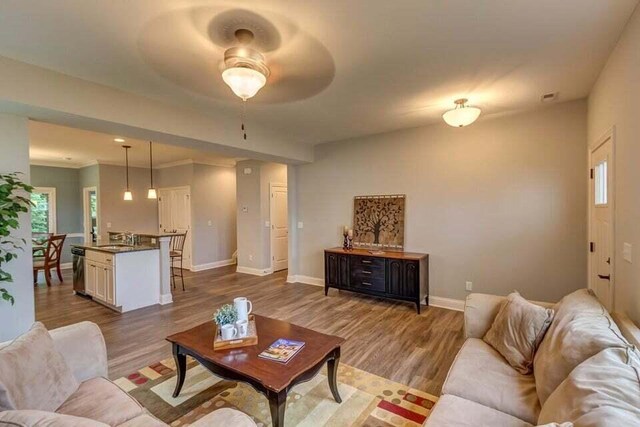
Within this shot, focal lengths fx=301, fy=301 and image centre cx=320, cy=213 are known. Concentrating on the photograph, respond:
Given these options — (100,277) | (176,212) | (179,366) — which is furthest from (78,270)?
(179,366)

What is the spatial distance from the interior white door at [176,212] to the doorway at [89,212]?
149cm

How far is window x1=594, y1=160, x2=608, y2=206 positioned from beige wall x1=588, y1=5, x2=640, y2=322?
0.44 meters

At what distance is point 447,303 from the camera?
14.1ft

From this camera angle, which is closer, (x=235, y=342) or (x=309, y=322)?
(x=235, y=342)

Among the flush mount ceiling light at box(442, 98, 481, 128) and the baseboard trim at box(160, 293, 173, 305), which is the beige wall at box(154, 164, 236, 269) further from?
the flush mount ceiling light at box(442, 98, 481, 128)

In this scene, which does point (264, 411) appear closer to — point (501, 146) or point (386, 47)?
point (386, 47)

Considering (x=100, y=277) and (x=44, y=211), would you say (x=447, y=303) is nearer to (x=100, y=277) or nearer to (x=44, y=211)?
(x=100, y=277)

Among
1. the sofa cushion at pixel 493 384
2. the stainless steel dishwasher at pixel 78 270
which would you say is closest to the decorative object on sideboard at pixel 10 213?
the stainless steel dishwasher at pixel 78 270

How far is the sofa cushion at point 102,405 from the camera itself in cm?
144

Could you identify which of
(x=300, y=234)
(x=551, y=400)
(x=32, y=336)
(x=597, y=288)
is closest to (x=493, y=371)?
(x=551, y=400)

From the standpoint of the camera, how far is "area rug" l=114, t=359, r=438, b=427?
6.70 feet

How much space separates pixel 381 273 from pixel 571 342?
2.90 m

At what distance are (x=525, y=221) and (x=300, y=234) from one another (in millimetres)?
3641

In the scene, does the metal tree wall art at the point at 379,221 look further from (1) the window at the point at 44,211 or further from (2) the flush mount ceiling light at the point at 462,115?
(1) the window at the point at 44,211
